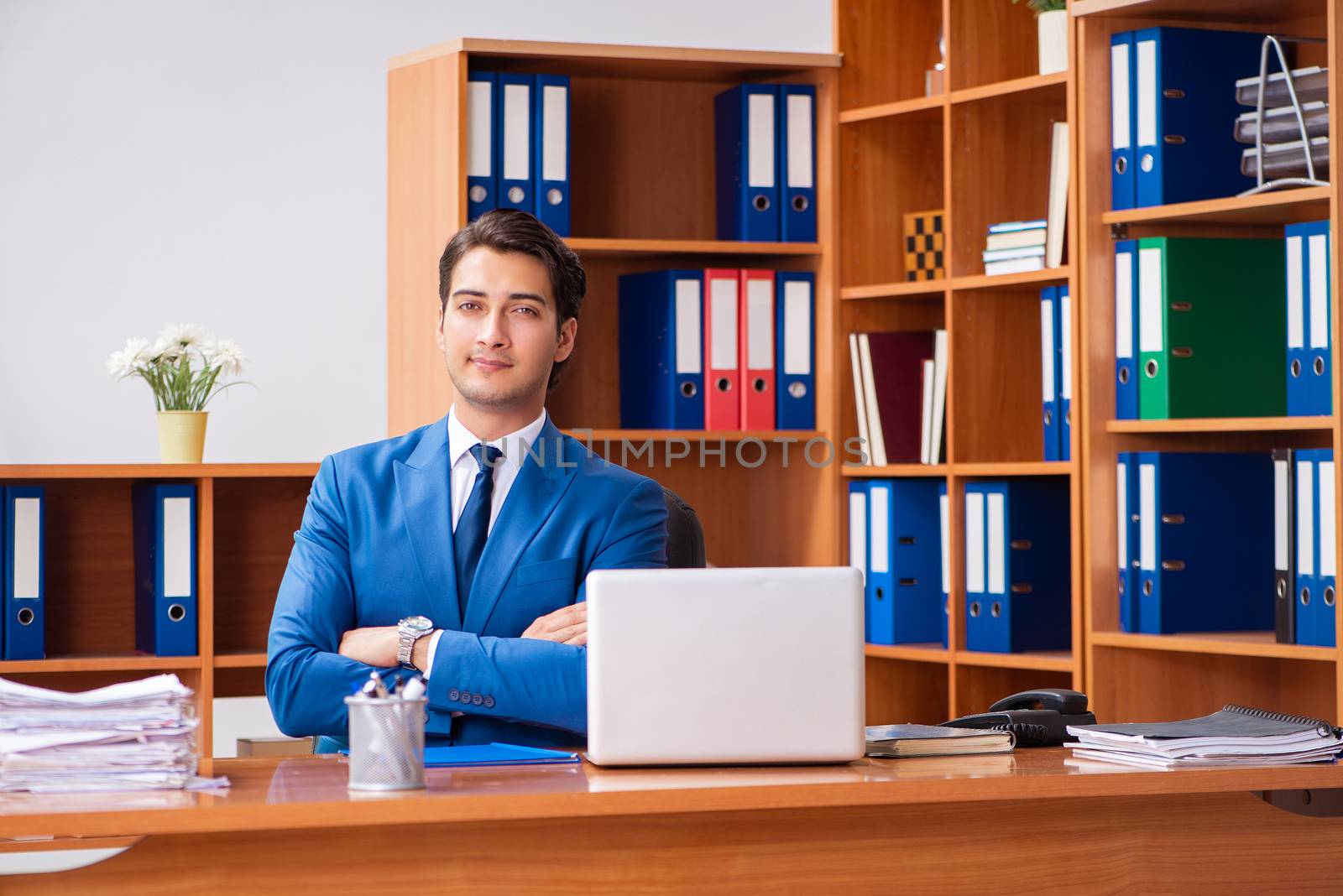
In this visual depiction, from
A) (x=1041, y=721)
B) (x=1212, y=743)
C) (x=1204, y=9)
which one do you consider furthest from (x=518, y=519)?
(x=1204, y=9)

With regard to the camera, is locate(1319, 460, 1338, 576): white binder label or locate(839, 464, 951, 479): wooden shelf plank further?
locate(839, 464, 951, 479): wooden shelf plank

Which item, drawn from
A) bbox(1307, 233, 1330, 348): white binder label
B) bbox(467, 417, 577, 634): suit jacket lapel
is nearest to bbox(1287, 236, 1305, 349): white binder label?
bbox(1307, 233, 1330, 348): white binder label

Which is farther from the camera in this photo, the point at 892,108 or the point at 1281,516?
the point at 892,108

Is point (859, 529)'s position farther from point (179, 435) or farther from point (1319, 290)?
point (179, 435)

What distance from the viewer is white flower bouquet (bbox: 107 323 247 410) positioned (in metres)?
3.31

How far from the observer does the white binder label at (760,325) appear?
3.63 meters

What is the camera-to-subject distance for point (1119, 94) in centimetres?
317

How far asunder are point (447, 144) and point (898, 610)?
1524 mm

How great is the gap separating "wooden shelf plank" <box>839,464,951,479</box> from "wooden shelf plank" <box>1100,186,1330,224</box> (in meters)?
0.67

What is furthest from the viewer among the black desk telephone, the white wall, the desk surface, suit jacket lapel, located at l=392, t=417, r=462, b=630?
the white wall

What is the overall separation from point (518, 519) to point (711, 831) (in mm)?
764

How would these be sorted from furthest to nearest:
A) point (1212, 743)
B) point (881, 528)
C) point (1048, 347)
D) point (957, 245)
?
point (881, 528), point (957, 245), point (1048, 347), point (1212, 743)

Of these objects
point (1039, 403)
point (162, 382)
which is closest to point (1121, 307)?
point (1039, 403)

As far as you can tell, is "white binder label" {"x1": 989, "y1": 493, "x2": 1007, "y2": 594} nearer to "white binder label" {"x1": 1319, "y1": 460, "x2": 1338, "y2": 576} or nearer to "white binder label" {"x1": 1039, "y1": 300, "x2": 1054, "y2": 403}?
"white binder label" {"x1": 1039, "y1": 300, "x2": 1054, "y2": 403}
